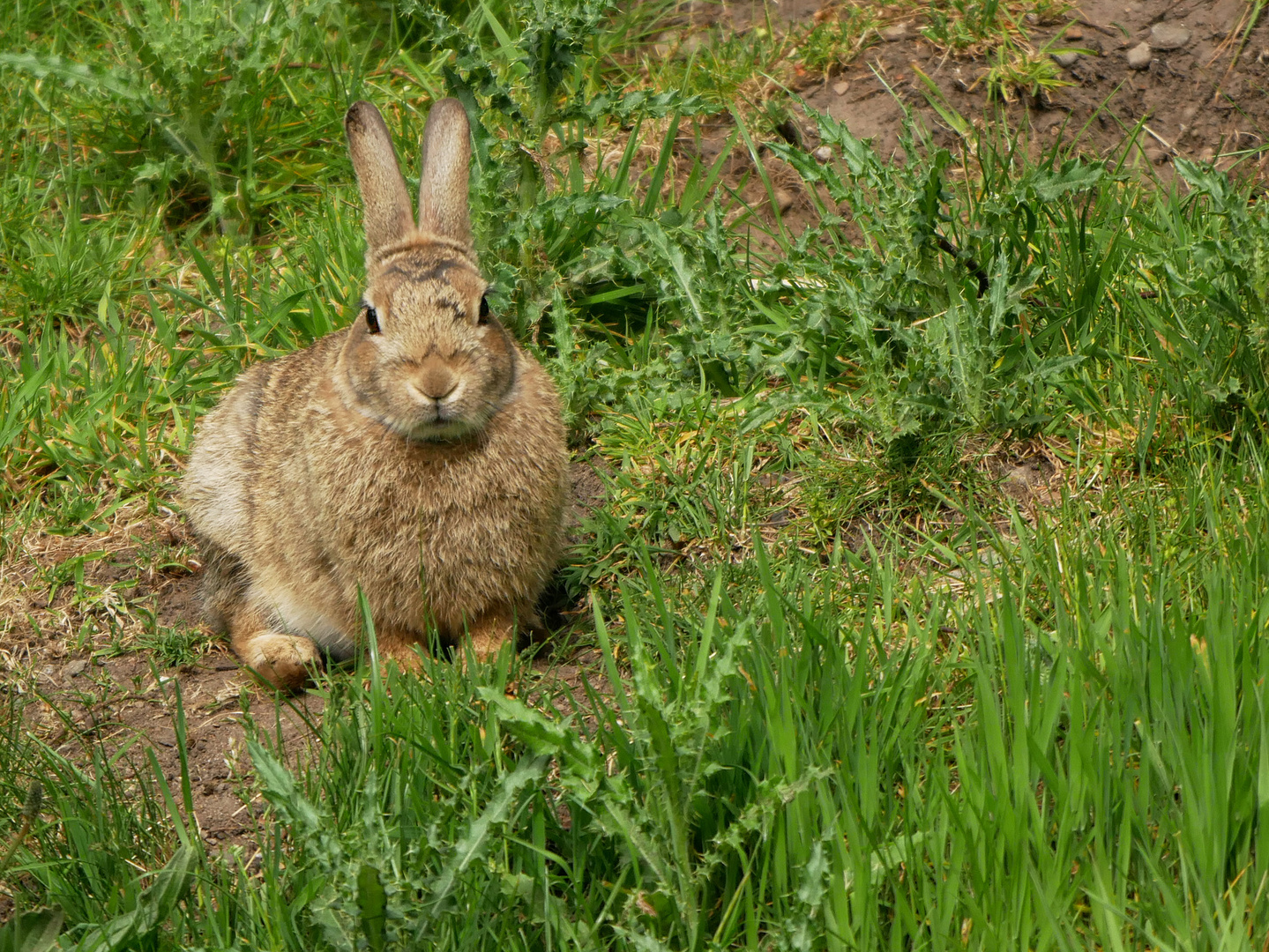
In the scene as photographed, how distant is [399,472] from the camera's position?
3898 mm

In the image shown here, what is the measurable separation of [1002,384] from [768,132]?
178cm

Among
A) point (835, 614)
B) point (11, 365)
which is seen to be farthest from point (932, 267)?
point (11, 365)

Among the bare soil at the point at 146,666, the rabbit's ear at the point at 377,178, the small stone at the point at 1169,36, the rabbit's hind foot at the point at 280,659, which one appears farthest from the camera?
the small stone at the point at 1169,36

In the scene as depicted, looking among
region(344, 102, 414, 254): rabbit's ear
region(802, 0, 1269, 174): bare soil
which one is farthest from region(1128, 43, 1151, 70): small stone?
region(344, 102, 414, 254): rabbit's ear

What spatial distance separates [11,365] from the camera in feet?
16.7

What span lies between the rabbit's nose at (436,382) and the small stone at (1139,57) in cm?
316

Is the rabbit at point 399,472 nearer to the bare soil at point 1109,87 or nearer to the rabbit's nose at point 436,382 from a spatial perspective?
the rabbit's nose at point 436,382

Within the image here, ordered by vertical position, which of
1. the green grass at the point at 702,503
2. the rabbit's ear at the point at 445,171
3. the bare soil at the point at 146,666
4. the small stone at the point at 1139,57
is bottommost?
the bare soil at the point at 146,666

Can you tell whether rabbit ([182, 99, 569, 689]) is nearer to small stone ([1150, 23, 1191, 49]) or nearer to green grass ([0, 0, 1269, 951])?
green grass ([0, 0, 1269, 951])

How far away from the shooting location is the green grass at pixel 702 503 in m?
2.61

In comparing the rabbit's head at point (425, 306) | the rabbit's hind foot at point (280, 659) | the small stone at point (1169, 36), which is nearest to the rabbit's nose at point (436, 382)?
the rabbit's head at point (425, 306)

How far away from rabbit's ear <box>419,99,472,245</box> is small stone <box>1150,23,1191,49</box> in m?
2.77

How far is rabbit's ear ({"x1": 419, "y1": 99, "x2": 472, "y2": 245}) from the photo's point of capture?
425cm

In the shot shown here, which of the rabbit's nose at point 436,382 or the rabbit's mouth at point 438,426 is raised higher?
the rabbit's nose at point 436,382
